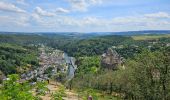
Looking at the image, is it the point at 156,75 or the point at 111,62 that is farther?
the point at 111,62

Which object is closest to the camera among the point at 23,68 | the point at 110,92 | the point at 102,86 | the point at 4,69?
the point at 110,92

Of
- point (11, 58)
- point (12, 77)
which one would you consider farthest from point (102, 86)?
point (11, 58)

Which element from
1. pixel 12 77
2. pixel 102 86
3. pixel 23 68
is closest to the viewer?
pixel 12 77

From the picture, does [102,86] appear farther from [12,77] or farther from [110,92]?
[12,77]

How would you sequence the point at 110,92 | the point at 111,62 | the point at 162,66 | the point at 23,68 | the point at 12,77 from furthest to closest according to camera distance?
the point at 23,68 < the point at 111,62 < the point at 110,92 < the point at 162,66 < the point at 12,77

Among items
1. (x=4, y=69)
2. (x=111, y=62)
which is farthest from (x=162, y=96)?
(x=4, y=69)

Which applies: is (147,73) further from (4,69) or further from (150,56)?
(4,69)

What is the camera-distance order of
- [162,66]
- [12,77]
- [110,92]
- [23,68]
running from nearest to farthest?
[12,77], [162,66], [110,92], [23,68]

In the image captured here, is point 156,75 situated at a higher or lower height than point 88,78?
higher

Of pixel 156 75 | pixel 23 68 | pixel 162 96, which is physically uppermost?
pixel 156 75
